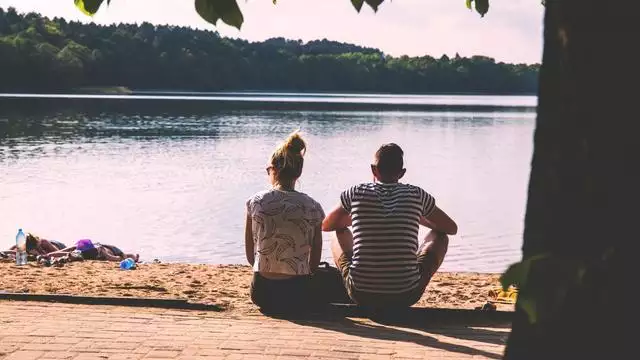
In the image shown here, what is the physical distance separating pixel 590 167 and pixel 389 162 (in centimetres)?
339

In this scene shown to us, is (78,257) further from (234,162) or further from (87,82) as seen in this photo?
(87,82)

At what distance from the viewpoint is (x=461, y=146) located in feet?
133

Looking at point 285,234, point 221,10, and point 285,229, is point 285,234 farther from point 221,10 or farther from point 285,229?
point 221,10

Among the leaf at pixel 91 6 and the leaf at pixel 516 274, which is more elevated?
the leaf at pixel 91 6

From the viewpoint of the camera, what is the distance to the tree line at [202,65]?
10456cm

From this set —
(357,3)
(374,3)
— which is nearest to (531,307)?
(374,3)

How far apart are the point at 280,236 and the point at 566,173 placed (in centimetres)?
365

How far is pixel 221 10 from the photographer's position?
96.3 inches

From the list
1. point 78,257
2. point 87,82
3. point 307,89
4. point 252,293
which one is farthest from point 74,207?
point 307,89

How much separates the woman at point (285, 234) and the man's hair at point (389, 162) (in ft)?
1.54

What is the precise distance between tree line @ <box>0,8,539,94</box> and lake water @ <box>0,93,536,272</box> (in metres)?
52.6

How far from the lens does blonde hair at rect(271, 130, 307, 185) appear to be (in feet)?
18.5

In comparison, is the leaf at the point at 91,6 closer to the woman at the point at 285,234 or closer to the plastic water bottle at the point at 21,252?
the woman at the point at 285,234

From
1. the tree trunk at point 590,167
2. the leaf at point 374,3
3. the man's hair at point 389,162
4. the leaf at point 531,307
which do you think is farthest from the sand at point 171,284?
the leaf at point 531,307
